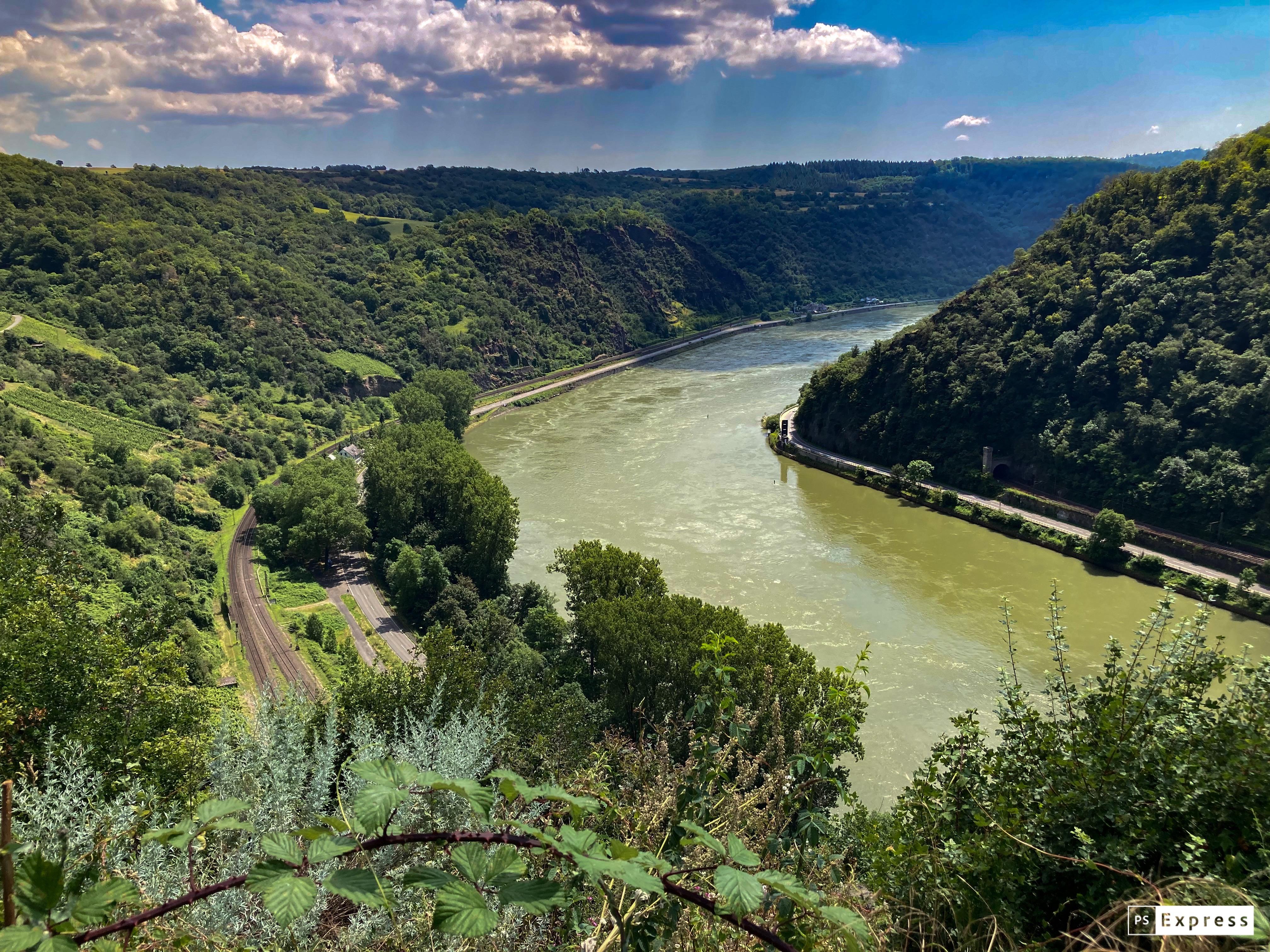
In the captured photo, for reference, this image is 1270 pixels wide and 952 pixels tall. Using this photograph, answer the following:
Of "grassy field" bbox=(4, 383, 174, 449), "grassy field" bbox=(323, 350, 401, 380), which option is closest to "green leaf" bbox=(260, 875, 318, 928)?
"grassy field" bbox=(4, 383, 174, 449)

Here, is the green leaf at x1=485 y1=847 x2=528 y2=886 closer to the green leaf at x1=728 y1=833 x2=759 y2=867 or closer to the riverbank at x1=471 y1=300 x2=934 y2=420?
the green leaf at x1=728 y1=833 x2=759 y2=867

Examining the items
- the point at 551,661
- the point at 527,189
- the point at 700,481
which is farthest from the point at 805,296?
the point at 551,661

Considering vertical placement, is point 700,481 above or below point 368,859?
below

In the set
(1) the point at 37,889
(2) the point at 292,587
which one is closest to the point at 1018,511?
(2) the point at 292,587

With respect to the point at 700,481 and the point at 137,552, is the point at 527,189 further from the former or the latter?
the point at 137,552

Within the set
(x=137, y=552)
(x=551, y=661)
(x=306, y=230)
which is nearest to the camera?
(x=551, y=661)

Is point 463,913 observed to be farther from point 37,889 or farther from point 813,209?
point 813,209
